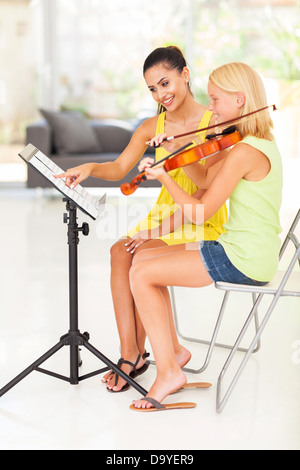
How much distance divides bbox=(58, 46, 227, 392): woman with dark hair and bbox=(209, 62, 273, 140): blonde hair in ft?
0.88

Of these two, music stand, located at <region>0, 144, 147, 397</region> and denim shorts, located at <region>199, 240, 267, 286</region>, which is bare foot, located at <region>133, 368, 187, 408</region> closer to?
music stand, located at <region>0, 144, 147, 397</region>

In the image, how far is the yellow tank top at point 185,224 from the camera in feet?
8.33

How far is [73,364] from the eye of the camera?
246 centimetres

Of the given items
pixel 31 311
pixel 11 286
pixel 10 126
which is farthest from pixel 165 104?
pixel 10 126

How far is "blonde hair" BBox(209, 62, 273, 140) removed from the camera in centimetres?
219

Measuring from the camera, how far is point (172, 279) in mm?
2258

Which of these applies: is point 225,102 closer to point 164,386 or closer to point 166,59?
point 166,59

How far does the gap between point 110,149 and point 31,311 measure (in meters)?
4.39

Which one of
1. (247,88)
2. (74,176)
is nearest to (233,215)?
(247,88)

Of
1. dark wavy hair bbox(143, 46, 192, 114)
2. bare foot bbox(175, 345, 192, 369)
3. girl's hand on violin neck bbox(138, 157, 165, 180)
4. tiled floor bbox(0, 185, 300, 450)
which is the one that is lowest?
tiled floor bbox(0, 185, 300, 450)

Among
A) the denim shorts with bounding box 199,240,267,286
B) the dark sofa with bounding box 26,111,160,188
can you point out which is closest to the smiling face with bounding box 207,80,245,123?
the denim shorts with bounding box 199,240,267,286

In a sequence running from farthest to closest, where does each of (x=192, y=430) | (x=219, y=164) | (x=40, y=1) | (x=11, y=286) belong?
1. (x=40, y=1)
2. (x=11, y=286)
3. (x=219, y=164)
4. (x=192, y=430)

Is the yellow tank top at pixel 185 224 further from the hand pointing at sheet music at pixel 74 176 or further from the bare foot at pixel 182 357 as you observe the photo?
the bare foot at pixel 182 357
